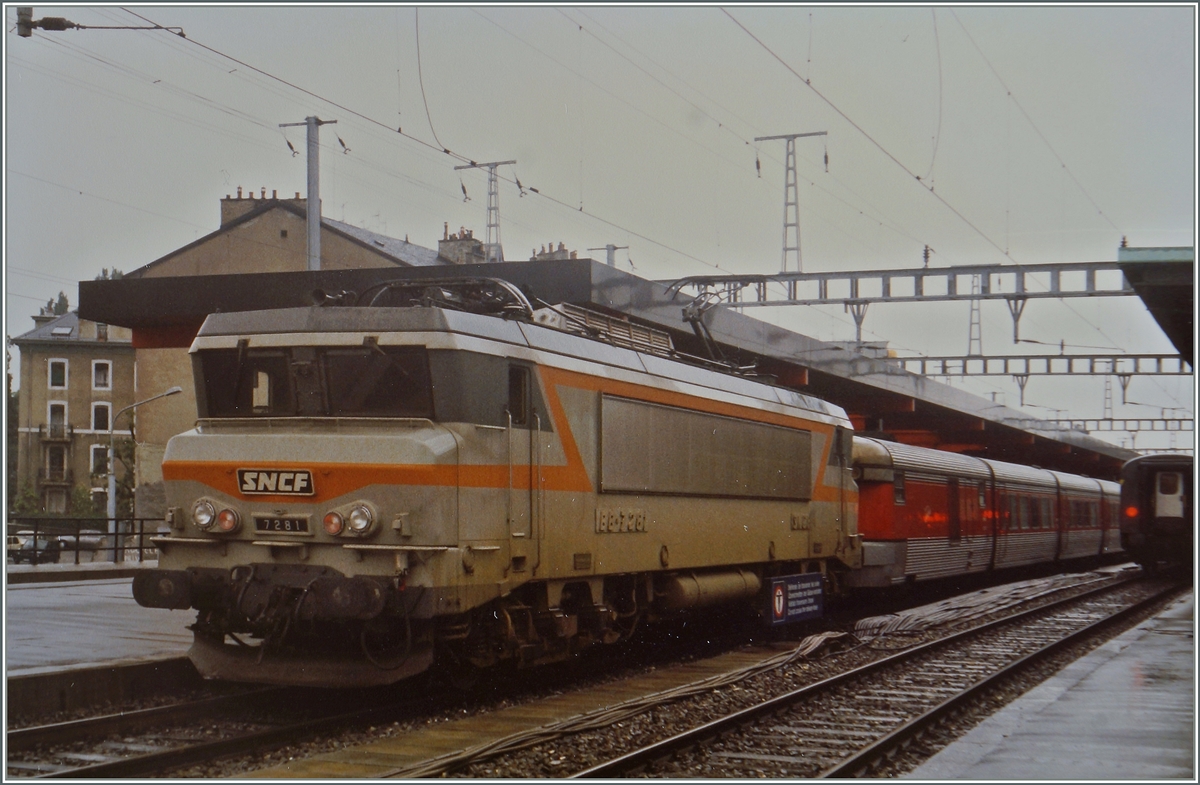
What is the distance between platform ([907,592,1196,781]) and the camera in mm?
8930

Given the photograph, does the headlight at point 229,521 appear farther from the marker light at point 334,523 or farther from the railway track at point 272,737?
the railway track at point 272,737

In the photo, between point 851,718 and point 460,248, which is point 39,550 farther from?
point 460,248

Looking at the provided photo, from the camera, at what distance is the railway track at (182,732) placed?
8.85 meters

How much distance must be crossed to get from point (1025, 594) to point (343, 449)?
853 inches

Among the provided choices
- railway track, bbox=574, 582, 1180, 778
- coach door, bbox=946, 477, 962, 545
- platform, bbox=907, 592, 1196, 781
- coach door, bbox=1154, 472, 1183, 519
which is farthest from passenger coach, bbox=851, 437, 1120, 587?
platform, bbox=907, 592, 1196, 781

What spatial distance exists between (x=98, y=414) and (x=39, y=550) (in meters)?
14.7

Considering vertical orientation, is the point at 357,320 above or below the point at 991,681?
above

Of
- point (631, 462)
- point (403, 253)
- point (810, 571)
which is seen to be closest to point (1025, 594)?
point (810, 571)

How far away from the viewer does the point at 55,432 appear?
33.9 meters

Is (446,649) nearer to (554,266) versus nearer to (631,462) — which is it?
(631,462)

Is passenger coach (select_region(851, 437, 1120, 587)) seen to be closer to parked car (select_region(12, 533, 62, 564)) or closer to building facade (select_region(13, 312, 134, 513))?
parked car (select_region(12, 533, 62, 564))

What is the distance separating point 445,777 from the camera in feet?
28.2

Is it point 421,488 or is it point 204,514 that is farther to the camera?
point 204,514

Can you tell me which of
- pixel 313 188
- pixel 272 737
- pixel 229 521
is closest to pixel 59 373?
pixel 313 188
